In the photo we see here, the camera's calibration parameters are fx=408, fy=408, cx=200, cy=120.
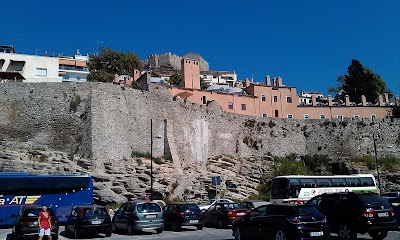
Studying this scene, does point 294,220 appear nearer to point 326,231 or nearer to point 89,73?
point 326,231

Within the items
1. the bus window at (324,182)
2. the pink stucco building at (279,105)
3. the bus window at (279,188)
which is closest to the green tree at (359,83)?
the pink stucco building at (279,105)

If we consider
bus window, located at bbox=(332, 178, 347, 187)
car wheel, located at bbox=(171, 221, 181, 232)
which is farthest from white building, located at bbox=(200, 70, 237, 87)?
car wheel, located at bbox=(171, 221, 181, 232)

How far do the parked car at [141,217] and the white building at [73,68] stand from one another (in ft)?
187

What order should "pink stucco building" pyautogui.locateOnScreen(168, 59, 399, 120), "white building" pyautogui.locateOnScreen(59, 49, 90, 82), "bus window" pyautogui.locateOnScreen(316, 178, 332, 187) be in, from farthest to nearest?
"white building" pyautogui.locateOnScreen(59, 49, 90, 82) < "pink stucco building" pyautogui.locateOnScreen(168, 59, 399, 120) < "bus window" pyautogui.locateOnScreen(316, 178, 332, 187)

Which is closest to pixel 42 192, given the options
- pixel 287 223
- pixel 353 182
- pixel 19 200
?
pixel 19 200

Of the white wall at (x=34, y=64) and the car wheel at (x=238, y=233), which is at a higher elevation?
the white wall at (x=34, y=64)

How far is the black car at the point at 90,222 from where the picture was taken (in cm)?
1959

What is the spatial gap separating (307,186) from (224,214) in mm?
11248

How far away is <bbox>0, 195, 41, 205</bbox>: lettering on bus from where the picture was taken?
83.9 feet

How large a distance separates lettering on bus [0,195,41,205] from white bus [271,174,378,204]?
16.6 m

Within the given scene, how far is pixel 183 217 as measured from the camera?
22219 millimetres

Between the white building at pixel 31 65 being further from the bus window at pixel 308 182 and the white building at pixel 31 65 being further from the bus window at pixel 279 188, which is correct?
the bus window at pixel 308 182

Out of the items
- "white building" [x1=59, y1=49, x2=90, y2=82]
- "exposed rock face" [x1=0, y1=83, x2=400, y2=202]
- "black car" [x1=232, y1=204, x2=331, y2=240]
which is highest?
"white building" [x1=59, y1=49, x2=90, y2=82]

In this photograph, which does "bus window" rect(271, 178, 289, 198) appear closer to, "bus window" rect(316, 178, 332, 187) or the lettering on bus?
"bus window" rect(316, 178, 332, 187)
